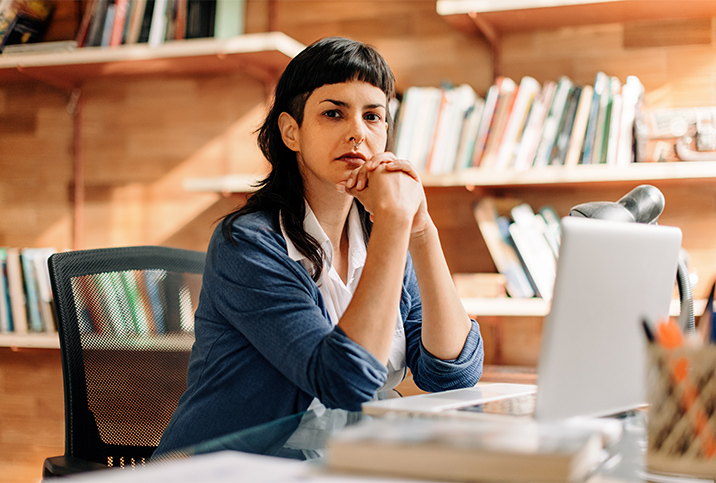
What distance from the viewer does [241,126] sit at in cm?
252

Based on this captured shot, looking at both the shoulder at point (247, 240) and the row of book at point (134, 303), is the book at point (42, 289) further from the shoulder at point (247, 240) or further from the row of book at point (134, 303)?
the shoulder at point (247, 240)

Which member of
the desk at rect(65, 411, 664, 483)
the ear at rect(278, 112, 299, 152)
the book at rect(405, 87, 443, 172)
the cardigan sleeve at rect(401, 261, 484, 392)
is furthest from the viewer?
the book at rect(405, 87, 443, 172)

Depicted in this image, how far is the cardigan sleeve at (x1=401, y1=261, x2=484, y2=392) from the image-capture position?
1224mm

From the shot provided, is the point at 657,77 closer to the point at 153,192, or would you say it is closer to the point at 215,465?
the point at 153,192

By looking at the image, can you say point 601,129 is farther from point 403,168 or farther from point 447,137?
point 403,168

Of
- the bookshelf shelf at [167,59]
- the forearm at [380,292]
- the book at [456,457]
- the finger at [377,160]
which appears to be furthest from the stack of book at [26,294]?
the book at [456,457]

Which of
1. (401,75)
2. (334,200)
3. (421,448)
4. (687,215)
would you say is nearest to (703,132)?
(687,215)

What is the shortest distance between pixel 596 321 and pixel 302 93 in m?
0.75

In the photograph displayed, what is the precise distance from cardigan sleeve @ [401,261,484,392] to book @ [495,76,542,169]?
2.58 feet

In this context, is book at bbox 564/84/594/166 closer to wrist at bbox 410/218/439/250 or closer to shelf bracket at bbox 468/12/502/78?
shelf bracket at bbox 468/12/502/78

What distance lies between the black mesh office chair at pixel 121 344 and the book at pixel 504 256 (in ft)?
3.01

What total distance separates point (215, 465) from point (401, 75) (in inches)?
76.0

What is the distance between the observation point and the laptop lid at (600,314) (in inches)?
30.0

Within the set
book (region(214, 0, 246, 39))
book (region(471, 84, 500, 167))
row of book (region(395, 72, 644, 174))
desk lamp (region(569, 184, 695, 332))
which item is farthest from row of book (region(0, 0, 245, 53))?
desk lamp (region(569, 184, 695, 332))
